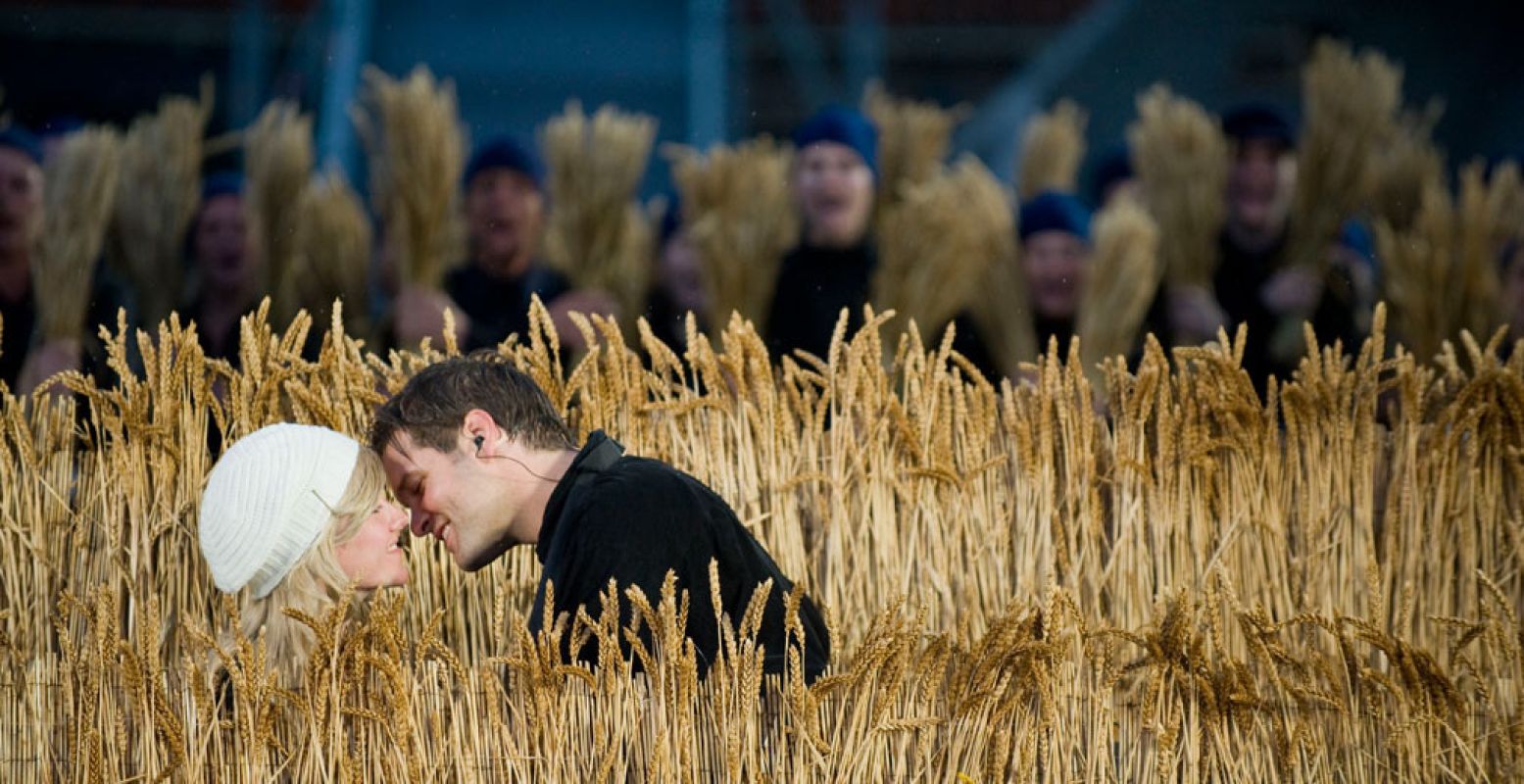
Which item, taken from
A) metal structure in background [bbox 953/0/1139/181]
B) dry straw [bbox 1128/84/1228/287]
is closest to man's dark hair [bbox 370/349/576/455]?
dry straw [bbox 1128/84/1228/287]

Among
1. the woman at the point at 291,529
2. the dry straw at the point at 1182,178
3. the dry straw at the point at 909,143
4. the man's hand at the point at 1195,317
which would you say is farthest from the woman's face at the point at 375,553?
the dry straw at the point at 909,143

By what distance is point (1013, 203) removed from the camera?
4.66 m

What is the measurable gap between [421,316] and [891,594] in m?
1.49

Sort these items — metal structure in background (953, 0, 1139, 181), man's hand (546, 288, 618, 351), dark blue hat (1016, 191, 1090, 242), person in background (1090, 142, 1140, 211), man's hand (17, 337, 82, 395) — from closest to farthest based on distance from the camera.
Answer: man's hand (17, 337, 82, 395), man's hand (546, 288, 618, 351), dark blue hat (1016, 191, 1090, 242), person in background (1090, 142, 1140, 211), metal structure in background (953, 0, 1139, 181)

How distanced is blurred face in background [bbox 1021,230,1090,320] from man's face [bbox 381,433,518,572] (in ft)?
6.13

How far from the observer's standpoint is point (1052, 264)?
13.0ft

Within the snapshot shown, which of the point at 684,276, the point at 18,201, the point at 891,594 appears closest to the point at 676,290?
the point at 684,276

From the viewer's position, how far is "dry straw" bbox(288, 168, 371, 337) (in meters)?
4.18

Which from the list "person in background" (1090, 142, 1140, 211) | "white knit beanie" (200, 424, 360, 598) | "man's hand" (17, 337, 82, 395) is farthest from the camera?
"person in background" (1090, 142, 1140, 211)

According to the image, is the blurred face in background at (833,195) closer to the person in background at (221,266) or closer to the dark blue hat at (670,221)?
the dark blue hat at (670,221)

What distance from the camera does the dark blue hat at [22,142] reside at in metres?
3.68

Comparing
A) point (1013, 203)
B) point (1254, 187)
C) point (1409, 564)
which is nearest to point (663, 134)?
point (1013, 203)

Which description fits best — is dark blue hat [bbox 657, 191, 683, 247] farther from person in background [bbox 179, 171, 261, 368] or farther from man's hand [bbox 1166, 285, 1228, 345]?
man's hand [bbox 1166, 285, 1228, 345]

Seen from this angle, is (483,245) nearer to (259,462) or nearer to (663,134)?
(663,134)
